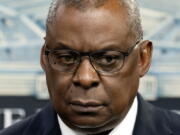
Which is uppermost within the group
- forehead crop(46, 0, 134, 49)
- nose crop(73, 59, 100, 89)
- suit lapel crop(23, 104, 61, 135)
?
forehead crop(46, 0, 134, 49)

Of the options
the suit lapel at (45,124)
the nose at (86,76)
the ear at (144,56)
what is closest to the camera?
the nose at (86,76)

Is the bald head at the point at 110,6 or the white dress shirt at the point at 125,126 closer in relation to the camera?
the bald head at the point at 110,6

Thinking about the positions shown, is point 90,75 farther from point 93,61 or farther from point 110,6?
point 110,6

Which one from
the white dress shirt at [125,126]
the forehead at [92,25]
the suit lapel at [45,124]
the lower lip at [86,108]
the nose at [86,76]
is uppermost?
the forehead at [92,25]

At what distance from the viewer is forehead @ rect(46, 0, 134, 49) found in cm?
151

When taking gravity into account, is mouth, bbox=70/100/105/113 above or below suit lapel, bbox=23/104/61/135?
above

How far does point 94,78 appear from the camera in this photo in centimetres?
150

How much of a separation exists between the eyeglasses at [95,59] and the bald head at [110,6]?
5 centimetres

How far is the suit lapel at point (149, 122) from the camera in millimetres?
1724

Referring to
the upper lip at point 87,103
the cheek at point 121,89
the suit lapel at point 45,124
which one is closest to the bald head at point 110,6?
the cheek at point 121,89

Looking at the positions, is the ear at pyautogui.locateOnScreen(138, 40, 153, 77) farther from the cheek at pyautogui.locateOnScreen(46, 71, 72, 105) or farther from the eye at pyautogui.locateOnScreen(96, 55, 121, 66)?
the cheek at pyautogui.locateOnScreen(46, 71, 72, 105)

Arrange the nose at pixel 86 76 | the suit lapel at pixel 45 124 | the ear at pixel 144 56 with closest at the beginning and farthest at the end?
the nose at pixel 86 76
the ear at pixel 144 56
the suit lapel at pixel 45 124

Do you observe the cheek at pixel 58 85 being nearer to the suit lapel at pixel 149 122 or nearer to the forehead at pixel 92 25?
the forehead at pixel 92 25

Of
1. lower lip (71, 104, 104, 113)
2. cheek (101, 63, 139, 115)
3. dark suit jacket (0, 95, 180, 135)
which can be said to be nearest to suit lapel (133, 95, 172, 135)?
dark suit jacket (0, 95, 180, 135)
